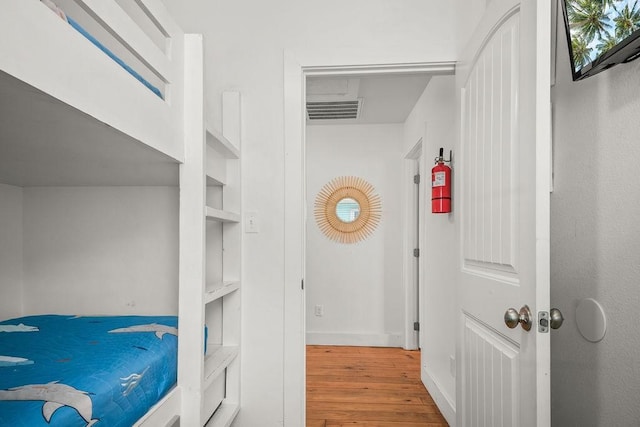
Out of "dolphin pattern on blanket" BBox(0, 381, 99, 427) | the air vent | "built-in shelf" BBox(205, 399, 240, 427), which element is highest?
the air vent

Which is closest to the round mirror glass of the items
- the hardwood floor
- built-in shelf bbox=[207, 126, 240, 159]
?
the hardwood floor

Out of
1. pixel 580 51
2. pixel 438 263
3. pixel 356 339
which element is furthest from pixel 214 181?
pixel 356 339

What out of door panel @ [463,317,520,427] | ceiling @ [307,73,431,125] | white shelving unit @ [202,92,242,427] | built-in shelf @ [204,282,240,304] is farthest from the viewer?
ceiling @ [307,73,431,125]

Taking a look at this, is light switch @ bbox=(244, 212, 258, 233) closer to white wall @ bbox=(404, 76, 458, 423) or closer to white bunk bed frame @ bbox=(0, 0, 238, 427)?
white bunk bed frame @ bbox=(0, 0, 238, 427)

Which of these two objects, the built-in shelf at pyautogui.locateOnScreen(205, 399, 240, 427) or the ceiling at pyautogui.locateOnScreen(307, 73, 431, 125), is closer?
the built-in shelf at pyautogui.locateOnScreen(205, 399, 240, 427)

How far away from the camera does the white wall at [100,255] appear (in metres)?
1.87

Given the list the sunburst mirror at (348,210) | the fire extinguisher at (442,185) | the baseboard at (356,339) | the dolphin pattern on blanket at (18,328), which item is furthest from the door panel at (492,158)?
the baseboard at (356,339)

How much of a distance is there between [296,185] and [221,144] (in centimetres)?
41

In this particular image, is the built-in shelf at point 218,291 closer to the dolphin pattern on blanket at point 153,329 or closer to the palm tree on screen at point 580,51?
the dolphin pattern on blanket at point 153,329

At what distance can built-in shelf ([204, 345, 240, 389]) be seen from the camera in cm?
143

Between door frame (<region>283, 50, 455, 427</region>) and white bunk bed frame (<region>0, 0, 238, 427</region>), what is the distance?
36 centimetres

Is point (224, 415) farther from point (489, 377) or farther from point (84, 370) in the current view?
point (489, 377)

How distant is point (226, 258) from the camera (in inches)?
71.9

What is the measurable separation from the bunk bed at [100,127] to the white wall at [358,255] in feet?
7.61
